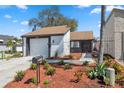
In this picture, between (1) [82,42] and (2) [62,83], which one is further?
(1) [82,42]

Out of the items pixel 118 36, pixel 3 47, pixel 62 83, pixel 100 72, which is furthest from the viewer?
pixel 3 47

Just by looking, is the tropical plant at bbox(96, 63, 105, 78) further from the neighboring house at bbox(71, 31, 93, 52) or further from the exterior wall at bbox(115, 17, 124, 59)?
the neighboring house at bbox(71, 31, 93, 52)

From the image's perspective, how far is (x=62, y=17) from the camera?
40906 mm

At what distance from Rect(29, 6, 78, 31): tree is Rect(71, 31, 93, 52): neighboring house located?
517 inches

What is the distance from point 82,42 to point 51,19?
15750mm

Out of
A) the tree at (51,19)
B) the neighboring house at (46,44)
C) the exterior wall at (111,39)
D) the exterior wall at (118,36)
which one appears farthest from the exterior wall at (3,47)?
the exterior wall at (118,36)

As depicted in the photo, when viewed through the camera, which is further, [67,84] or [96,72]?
[96,72]

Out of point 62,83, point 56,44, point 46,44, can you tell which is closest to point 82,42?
point 56,44

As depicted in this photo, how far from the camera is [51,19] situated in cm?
4144

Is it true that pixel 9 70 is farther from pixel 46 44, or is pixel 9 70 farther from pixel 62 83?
pixel 46 44
